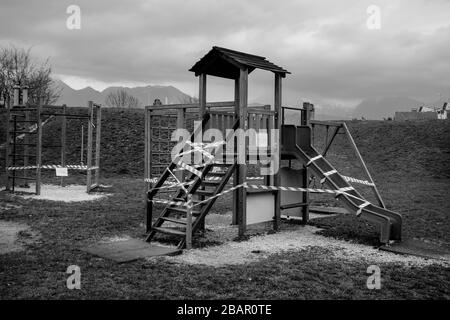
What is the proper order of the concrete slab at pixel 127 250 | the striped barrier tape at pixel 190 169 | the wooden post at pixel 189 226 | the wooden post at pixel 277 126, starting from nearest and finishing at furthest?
the concrete slab at pixel 127 250 → the wooden post at pixel 189 226 → the striped barrier tape at pixel 190 169 → the wooden post at pixel 277 126

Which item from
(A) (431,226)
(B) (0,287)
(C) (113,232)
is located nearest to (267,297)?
(B) (0,287)

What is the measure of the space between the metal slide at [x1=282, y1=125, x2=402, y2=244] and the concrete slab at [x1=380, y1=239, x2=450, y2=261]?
9.4 inches

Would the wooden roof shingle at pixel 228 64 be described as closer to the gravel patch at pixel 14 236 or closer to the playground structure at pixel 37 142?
the gravel patch at pixel 14 236

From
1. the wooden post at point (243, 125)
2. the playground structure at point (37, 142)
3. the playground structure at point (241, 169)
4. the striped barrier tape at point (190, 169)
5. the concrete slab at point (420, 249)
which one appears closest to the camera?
the concrete slab at point (420, 249)

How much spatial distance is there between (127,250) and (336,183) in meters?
4.57

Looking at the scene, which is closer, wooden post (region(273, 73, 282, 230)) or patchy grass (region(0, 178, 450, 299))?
patchy grass (region(0, 178, 450, 299))

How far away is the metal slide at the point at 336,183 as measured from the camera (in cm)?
839

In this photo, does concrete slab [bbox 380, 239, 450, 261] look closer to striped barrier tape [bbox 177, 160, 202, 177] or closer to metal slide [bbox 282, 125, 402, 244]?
metal slide [bbox 282, 125, 402, 244]

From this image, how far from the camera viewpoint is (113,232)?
8.90 metres

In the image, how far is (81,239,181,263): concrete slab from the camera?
6.87m

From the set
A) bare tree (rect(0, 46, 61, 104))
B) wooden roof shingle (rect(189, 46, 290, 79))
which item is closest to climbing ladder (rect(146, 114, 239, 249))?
wooden roof shingle (rect(189, 46, 290, 79))

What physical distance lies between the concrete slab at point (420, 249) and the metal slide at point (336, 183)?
0.79ft
